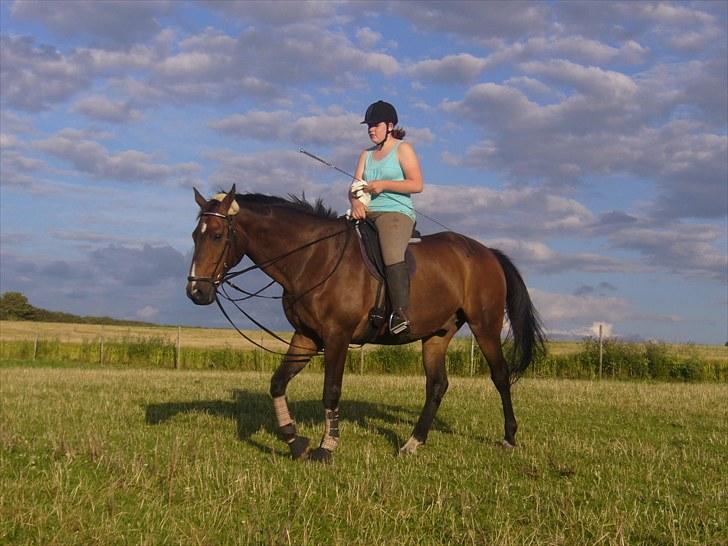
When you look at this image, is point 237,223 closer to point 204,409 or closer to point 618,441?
point 204,409

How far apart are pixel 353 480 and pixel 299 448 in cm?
126

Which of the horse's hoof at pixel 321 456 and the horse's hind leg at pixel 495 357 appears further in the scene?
the horse's hind leg at pixel 495 357

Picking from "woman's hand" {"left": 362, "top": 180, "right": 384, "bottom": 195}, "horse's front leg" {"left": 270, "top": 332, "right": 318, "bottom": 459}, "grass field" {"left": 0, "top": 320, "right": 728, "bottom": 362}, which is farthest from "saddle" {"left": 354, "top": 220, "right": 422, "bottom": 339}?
"grass field" {"left": 0, "top": 320, "right": 728, "bottom": 362}

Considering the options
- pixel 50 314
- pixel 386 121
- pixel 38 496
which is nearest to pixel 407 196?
pixel 386 121

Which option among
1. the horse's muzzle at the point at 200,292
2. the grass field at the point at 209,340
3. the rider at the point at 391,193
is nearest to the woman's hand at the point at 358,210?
the rider at the point at 391,193

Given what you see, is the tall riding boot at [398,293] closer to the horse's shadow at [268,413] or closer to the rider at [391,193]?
the rider at [391,193]

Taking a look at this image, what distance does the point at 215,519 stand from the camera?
479cm

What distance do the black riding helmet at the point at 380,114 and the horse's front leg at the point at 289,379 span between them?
2412 mm

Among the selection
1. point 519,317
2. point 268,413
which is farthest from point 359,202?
point 268,413

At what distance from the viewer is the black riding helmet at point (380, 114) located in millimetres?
7621

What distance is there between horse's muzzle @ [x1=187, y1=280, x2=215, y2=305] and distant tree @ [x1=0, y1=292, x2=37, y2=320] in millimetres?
68998

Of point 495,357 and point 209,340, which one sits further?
point 209,340

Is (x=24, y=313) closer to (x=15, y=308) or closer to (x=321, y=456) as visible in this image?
(x=15, y=308)

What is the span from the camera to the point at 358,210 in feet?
24.9
